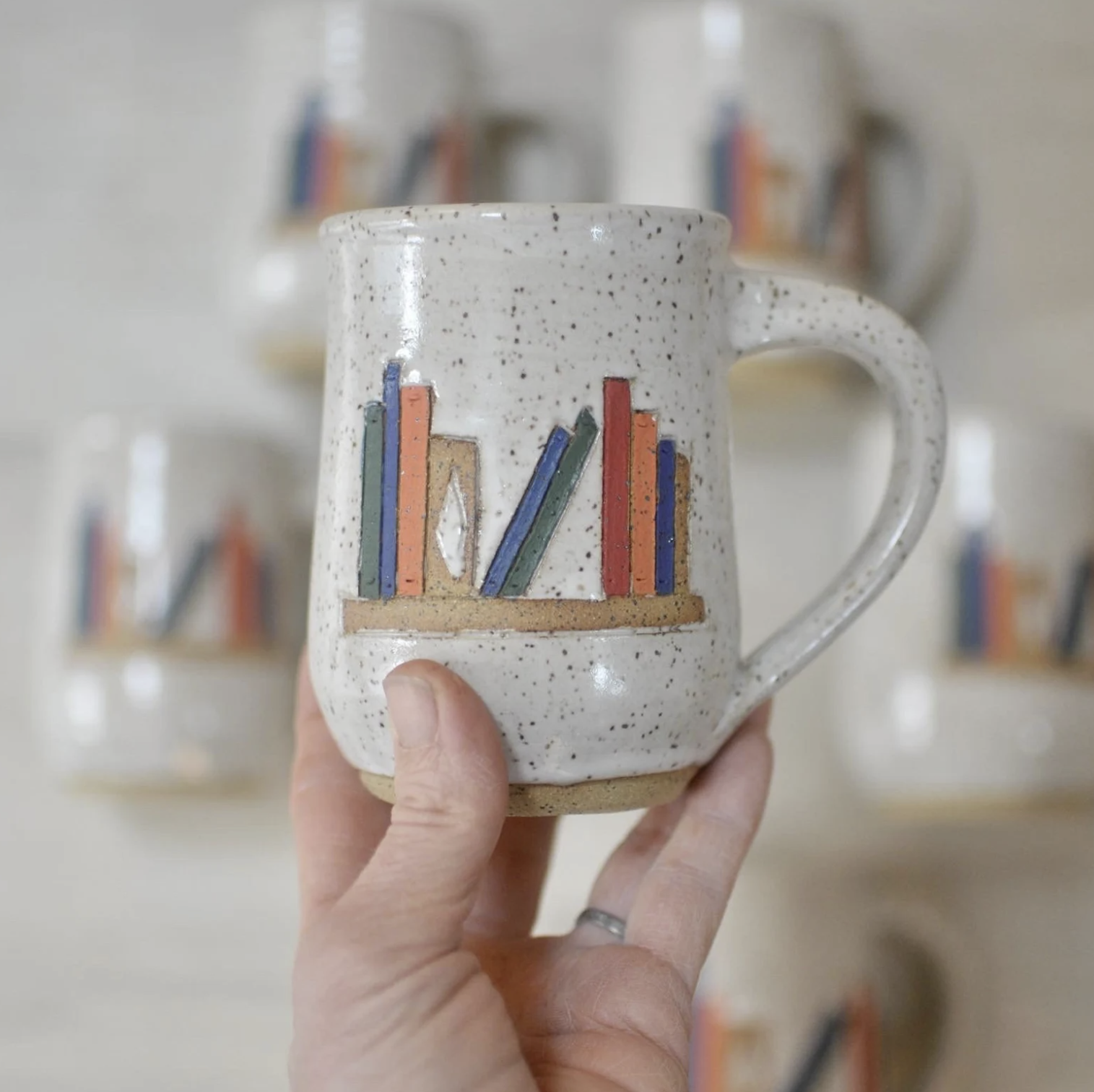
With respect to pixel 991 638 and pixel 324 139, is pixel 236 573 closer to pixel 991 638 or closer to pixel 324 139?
pixel 324 139

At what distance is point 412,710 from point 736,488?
538 mm

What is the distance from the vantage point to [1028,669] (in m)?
0.79

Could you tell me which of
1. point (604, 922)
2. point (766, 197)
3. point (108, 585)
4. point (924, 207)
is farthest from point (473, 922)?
point (924, 207)

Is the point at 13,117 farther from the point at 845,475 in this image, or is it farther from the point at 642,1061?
the point at 642,1061

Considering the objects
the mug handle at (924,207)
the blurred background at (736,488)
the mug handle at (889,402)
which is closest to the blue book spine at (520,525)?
the mug handle at (889,402)

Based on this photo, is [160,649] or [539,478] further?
[160,649]

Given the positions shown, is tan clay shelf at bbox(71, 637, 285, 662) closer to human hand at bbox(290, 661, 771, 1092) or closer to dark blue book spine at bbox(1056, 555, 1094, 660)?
human hand at bbox(290, 661, 771, 1092)

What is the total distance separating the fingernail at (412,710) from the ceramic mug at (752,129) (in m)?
0.43

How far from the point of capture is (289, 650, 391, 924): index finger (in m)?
0.60

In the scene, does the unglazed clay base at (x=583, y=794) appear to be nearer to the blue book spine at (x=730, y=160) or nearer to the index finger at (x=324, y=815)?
the index finger at (x=324, y=815)

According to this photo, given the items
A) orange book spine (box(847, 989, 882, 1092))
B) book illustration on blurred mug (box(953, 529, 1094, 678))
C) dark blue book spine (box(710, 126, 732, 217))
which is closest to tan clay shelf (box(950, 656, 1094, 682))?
book illustration on blurred mug (box(953, 529, 1094, 678))

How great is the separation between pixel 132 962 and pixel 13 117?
646mm

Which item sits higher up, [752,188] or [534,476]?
[752,188]

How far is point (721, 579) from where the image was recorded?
0.51 metres
